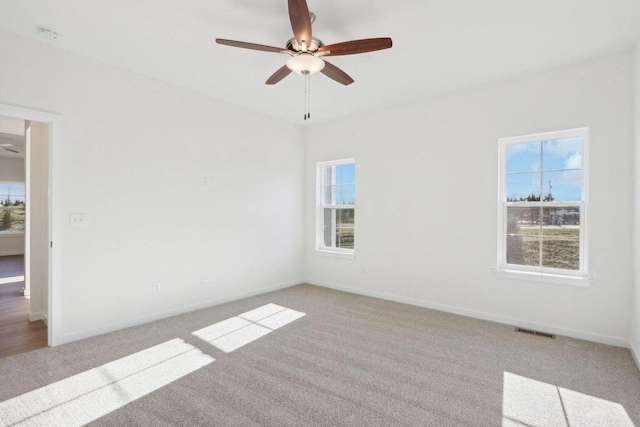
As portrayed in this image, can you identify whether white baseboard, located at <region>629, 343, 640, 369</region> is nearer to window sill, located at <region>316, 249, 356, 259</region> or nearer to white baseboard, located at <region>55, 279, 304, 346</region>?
window sill, located at <region>316, 249, 356, 259</region>

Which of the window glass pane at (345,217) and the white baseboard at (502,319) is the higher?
the window glass pane at (345,217)

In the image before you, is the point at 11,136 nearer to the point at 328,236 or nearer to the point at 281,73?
the point at 328,236

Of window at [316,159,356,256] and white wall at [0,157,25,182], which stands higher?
white wall at [0,157,25,182]

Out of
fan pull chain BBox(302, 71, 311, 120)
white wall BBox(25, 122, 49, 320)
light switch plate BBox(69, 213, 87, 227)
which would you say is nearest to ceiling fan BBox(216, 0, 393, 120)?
fan pull chain BBox(302, 71, 311, 120)

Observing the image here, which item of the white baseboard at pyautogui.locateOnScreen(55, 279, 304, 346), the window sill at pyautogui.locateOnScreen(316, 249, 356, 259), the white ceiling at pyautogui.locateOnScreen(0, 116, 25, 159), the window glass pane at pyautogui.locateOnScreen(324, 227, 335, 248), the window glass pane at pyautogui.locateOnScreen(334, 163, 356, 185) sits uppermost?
the white ceiling at pyautogui.locateOnScreen(0, 116, 25, 159)

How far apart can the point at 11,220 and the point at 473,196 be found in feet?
38.6

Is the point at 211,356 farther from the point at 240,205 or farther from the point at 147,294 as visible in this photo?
the point at 240,205

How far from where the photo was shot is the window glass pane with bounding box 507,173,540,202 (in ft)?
11.8

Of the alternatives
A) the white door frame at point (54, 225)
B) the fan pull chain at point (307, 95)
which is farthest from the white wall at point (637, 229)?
the white door frame at point (54, 225)

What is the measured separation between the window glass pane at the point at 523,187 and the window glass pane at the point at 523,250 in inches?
17.4

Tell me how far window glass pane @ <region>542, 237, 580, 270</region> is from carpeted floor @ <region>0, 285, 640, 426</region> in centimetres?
78

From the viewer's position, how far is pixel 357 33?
8.96ft

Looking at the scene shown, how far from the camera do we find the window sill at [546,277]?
3.22 metres

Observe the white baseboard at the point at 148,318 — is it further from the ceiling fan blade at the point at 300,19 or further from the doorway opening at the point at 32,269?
the ceiling fan blade at the point at 300,19
